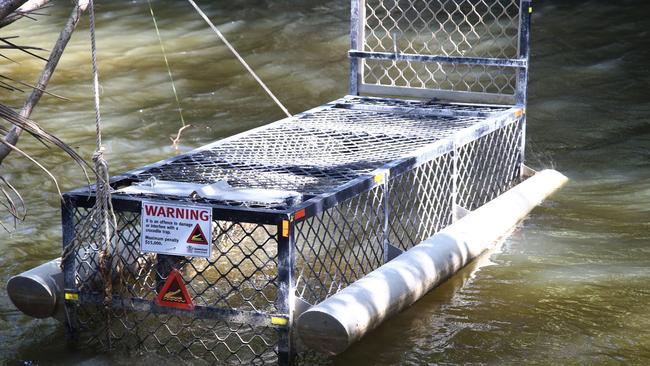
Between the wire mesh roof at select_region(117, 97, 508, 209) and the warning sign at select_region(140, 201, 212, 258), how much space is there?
24.4 inches

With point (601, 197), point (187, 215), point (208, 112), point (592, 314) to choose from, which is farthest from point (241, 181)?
point (208, 112)

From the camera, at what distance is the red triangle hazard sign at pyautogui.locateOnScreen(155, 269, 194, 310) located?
458cm

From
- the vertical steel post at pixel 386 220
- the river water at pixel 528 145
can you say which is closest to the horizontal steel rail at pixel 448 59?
the river water at pixel 528 145

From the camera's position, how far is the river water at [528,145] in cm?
499

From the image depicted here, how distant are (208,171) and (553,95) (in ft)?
17.0

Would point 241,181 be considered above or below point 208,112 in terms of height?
above

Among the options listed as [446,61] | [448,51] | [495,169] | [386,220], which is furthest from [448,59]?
[448,51]

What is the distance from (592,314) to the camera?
17.1ft

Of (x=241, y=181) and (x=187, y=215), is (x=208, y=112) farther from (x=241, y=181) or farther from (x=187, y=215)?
(x=187, y=215)

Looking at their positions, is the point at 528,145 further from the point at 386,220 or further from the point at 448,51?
the point at 386,220

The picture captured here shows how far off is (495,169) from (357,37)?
1.43 metres

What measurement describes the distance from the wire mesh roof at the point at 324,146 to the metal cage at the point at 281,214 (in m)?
0.01

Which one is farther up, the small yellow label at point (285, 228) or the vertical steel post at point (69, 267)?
the small yellow label at point (285, 228)

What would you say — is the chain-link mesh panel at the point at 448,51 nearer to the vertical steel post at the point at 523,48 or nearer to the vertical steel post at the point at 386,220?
the vertical steel post at the point at 523,48
